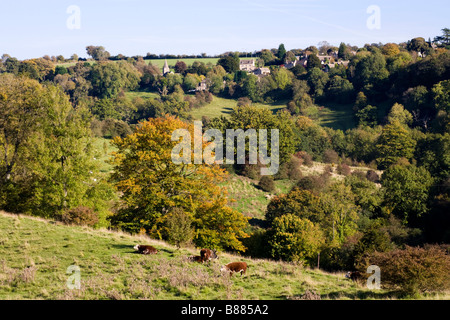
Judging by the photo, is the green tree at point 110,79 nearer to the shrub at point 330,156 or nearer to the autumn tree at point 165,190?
the shrub at point 330,156

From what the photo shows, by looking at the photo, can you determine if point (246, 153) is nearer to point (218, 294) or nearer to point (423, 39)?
→ point (218, 294)

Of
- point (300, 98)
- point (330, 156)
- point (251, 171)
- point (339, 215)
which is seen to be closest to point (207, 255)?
point (339, 215)

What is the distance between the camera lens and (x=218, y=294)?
1359cm

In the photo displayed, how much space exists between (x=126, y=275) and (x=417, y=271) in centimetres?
1092

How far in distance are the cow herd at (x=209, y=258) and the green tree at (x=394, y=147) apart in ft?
255

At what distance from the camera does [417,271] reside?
1341 centimetres

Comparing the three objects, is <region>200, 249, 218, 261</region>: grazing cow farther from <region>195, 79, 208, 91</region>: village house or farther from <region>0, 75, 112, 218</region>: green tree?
<region>195, 79, 208, 91</region>: village house

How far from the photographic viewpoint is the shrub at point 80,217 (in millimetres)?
25869

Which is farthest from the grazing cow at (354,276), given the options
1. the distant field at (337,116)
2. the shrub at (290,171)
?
the distant field at (337,116)

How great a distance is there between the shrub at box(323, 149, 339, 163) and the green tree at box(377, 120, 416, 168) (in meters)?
10.00

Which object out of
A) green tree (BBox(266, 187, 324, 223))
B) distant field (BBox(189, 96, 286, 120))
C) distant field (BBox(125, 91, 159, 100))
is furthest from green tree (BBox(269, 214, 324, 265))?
distant field (BBox(125, 91, 159, 100))

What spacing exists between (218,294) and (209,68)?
186585 mm

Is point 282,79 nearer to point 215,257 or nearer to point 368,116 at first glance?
point 368,116

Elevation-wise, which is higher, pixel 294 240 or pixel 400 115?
pixel 400 115
